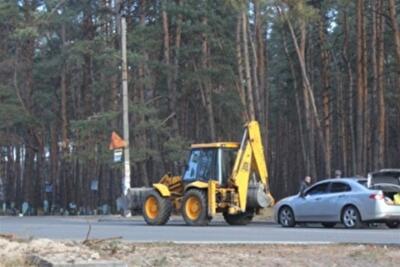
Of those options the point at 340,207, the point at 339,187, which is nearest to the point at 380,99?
the point at 339,187

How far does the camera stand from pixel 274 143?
3051 inches

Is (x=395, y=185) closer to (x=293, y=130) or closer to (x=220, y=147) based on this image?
(x=220, y=147)

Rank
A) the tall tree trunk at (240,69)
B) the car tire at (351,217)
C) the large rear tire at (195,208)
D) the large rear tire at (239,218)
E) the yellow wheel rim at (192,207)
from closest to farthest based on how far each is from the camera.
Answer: the car tire at (351,217) < the large rear tire at (195,208) < the yellow wheel rim at (192,207) < the large rear tire at (239,218) < the tall tree trunk at (240,69)

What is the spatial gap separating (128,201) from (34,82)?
3214cm

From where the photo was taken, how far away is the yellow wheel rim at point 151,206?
27.0 meters

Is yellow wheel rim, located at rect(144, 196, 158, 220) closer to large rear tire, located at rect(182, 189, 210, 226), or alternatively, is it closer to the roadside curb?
large rear tire, located at rect(182, 189, 210, 226)

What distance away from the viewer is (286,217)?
84.3ft

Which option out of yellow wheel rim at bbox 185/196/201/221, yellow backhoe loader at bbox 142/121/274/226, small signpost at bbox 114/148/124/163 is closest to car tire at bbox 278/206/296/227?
yellow backhoe loader at bbox 142/121/274/226

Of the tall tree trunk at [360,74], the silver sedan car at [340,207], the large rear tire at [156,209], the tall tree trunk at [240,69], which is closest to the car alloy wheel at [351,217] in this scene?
the silver sedan car at [340,207]

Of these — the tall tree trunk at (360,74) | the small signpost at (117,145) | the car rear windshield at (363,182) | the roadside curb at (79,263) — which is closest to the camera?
the roadside curb at (79,263)

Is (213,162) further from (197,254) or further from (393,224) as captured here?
(197,254)

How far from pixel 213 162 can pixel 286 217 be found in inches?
120

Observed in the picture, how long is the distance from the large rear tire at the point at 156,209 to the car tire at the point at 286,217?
3845mm

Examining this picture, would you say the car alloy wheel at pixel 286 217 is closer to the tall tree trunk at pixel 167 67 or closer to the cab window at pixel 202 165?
the cab window at pixel 202 165
